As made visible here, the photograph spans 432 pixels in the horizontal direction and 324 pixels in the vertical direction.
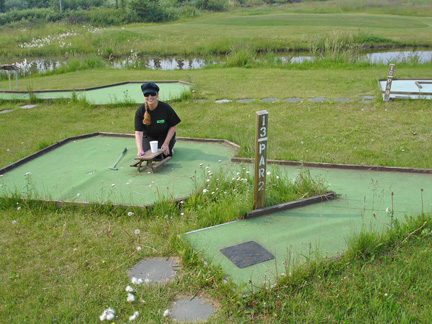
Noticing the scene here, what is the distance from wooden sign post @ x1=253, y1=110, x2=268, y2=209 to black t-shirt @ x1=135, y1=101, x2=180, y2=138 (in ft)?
7.74

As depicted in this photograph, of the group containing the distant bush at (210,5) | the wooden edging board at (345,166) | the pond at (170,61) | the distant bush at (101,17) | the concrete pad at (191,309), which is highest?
the distant bush at (210,5)

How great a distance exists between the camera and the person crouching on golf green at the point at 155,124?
5.97 meters

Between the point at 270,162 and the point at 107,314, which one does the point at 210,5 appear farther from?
the point at 107,314

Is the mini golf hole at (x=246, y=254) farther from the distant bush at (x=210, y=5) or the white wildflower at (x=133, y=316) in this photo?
the distant bush at (x=210, y=5)

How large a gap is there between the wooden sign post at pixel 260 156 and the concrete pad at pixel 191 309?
143 centimetres

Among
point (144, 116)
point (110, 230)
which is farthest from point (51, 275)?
point (144, 116)

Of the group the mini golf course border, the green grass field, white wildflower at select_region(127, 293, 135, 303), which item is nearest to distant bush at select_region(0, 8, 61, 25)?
the green grass field

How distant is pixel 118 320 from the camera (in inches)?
116

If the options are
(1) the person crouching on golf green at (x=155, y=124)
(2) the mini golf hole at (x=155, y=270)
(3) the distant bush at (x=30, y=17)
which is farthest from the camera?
(3) the distant bush at (x=30, y=17)

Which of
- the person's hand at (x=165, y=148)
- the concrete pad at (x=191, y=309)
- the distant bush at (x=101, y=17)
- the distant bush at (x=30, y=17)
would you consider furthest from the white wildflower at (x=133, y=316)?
the distant bush at (x=30, y=17)

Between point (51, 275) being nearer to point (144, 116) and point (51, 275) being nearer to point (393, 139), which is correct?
point (144, 116)

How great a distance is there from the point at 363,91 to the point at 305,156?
5.08 meters

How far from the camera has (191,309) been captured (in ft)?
9.98

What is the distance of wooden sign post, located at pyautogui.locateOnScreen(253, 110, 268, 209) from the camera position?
3.88 m
